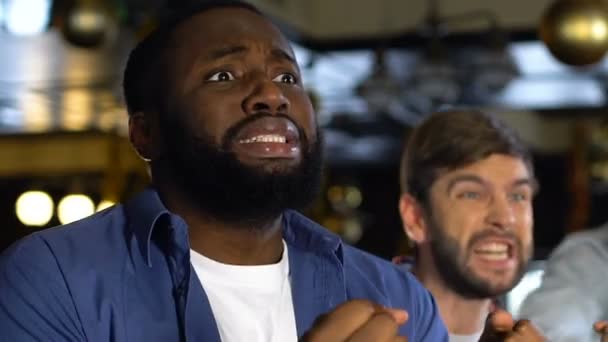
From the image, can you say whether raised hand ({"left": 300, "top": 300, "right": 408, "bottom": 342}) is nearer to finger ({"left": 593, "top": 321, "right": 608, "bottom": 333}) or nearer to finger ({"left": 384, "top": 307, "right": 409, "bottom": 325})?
finger ({"left": 384, "top": 307, "right": 409, "bottom": 325})

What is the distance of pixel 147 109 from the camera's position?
1668mm

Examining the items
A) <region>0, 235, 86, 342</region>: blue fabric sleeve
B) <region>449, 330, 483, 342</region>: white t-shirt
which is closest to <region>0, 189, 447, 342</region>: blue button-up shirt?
<region>0, 235, 86, 342</region>: blue fabric sleeve

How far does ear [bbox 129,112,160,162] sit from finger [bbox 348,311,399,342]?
523mm

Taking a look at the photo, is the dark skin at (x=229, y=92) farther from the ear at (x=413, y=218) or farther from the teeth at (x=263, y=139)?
the ear at (x=413, y=218)

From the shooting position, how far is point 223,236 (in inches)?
61.9

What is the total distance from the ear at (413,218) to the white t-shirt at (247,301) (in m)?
1.01

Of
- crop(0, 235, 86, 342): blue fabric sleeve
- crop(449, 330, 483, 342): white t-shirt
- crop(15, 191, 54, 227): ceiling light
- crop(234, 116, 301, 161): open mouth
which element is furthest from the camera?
crop(15, 191, 54, 227): ceiling light

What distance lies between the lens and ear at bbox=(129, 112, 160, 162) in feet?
5.43

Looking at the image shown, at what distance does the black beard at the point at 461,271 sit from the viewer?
96.5 inches

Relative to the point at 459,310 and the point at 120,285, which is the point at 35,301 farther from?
the point at 459,310

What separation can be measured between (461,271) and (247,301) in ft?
3.23

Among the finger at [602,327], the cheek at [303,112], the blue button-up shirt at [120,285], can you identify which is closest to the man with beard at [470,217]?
the finger at [602,327]

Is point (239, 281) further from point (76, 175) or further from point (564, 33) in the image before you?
point (76, 175)

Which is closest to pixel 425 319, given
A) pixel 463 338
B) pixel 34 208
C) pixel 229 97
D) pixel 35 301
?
pixel 229 97
